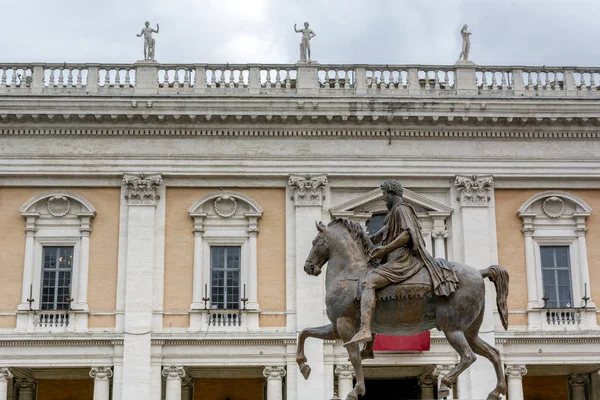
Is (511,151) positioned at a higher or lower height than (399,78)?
lower

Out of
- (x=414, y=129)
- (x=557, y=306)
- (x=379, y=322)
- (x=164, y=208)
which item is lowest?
(x=379, y=322)

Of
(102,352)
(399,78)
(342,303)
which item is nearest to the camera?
(342,303)

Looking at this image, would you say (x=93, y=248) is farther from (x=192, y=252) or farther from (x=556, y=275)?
(x=556, y=275)

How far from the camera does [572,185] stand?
28.2 meters

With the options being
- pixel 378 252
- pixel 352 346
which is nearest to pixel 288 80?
pixel 378 252

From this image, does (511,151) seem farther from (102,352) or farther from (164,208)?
(102,352)

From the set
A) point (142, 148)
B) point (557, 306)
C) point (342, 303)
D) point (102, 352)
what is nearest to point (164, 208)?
point (142, 148)

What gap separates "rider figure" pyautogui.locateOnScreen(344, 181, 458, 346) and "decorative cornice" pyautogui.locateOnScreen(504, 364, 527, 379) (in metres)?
15.5

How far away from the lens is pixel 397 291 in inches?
470

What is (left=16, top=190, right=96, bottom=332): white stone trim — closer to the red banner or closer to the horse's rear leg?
the red banner

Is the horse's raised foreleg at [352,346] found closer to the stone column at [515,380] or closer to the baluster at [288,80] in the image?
the stone column at [515,380]

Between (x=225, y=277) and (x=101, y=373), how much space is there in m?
4.06

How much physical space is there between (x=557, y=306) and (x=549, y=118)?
16.8 feet

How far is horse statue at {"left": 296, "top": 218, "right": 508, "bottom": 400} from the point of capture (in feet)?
39.3
